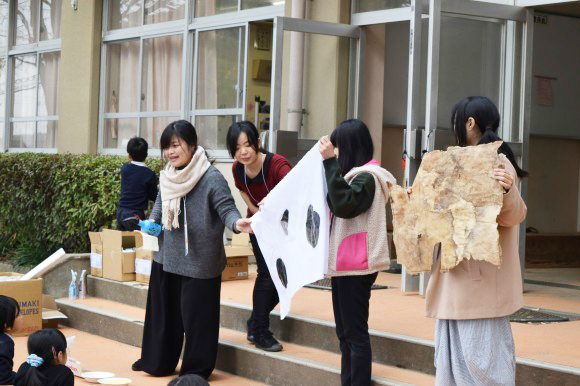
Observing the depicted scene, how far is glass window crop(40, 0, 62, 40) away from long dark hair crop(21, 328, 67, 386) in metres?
10.5

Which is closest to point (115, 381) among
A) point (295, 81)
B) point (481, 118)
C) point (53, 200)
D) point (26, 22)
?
point (481, 118)

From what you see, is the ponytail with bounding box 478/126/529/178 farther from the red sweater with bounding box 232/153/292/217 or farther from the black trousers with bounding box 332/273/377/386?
the red sweater with bounding box 232/153/292/217

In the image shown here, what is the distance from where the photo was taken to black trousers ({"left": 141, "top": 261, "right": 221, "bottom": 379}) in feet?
21.1

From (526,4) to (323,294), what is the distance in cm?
300

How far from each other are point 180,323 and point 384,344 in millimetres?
1498

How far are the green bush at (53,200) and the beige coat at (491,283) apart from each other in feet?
22.3

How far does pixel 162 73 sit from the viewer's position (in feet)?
42.5

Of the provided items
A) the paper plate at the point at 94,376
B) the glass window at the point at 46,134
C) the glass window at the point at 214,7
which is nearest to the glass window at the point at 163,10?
the glass window at the point at 214,7

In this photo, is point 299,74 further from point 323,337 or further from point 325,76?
point 323,337

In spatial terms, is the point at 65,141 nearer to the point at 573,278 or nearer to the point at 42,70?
the point at 42,70

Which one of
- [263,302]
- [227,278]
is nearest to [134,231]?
[227,278]

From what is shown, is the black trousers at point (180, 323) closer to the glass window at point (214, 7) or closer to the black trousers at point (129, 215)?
the black trousers at point (129, 215)

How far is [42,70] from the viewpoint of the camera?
1538cm

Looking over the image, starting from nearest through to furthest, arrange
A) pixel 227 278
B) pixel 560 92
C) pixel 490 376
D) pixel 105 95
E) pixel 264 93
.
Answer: pixel 490 376
pixel 227 278
pixel 560 92
pixel 264 93
pixel 105 95
